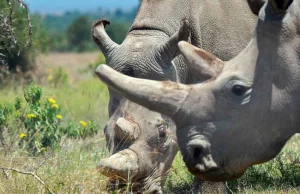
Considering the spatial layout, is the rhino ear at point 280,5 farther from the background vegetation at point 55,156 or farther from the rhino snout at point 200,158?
the background vegetation at point 55,156

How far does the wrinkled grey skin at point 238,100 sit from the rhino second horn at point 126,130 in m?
1.38

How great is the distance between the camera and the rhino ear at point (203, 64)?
6.72m

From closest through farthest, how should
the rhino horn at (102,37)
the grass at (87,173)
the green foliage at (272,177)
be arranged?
1. the grass at (87,173)
2. the green foliage at (272,177)
3. the rhino horn at (102,37)

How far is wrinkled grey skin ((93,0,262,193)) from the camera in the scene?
8.06 m

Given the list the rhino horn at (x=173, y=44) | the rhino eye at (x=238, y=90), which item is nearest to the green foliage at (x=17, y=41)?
the rhino horn at (x=173, y=44)

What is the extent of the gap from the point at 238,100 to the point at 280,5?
76 cm

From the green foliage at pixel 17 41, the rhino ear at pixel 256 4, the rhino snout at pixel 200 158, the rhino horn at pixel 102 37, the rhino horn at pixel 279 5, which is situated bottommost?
the green foliage at pixel 17 41

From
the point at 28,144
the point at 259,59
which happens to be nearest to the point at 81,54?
the point at 28,144

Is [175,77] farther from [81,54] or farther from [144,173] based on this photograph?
[81,54]

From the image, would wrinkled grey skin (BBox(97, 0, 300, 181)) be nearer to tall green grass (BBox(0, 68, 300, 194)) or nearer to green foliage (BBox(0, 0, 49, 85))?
tall green grass (BBox(0, 68, 300, 194))

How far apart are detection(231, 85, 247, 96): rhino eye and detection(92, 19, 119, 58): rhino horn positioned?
8.02ft

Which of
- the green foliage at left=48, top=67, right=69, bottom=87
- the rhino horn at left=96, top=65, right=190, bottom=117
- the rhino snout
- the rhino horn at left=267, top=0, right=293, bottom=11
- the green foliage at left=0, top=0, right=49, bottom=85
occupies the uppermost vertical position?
the rhino horn at left=267, top=0, right=293, bottom=11

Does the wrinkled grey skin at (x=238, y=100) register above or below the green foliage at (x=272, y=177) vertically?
above

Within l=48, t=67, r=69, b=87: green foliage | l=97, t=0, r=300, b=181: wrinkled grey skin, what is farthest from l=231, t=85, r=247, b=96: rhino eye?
l=48, t=67, r=69, b=87: green foliage
